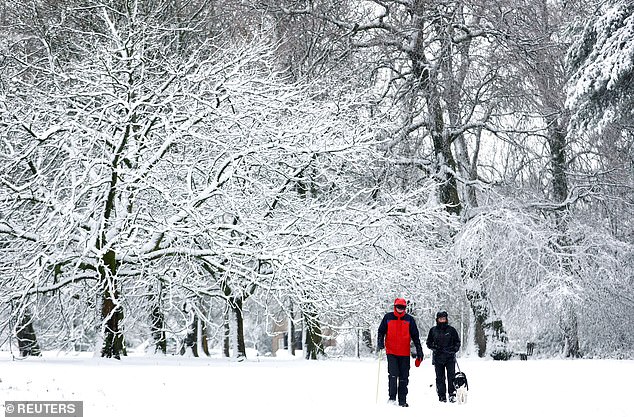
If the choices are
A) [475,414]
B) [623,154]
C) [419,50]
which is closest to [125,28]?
[419,50]

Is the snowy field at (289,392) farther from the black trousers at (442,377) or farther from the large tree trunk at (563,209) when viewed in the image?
the large tree trunk at (563,209)

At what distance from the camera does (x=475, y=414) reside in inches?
445

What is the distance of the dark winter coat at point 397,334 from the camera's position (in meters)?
12.4

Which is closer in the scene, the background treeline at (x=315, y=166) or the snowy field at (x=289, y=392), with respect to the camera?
the snowy field at (x=289, y=392)

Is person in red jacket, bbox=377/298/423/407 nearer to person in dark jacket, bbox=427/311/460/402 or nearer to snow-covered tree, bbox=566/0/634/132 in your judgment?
person in dark jacket, bbox=427/311/460/402

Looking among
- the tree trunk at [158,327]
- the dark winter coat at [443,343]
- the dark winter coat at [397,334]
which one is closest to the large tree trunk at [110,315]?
the tree trunk at [158,327]

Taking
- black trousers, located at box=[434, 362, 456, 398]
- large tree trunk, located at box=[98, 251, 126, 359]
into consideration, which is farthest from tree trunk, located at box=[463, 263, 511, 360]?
black trousers, located at box=[434, 362, 456, 398]

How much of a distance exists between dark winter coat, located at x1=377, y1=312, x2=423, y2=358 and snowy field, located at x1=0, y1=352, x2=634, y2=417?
78cm

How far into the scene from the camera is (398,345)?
12.4m

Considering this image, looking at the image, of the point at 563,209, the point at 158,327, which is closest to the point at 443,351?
the point at 158,327

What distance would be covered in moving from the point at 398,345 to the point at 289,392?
179cm

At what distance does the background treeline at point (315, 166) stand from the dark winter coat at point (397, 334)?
5409mm

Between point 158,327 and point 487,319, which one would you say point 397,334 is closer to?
point 158,327

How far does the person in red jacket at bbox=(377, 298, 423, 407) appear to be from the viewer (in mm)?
12242
